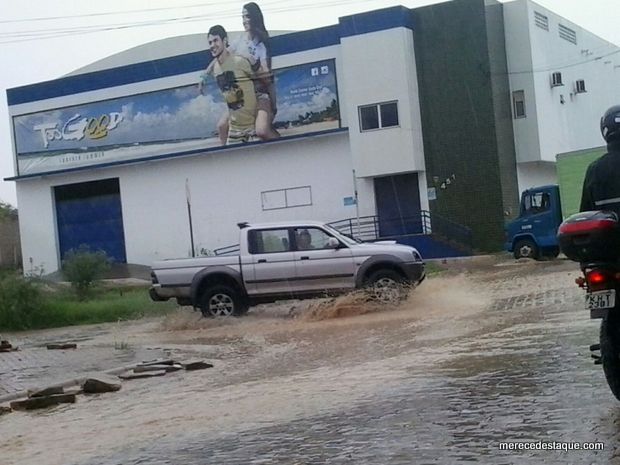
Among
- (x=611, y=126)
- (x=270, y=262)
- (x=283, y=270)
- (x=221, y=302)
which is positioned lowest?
(x=221, y=302)

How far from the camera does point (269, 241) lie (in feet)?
58.8

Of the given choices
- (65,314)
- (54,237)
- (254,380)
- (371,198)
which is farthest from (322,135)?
(254,380)

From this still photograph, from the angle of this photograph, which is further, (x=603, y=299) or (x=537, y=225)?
(x=537, y=225)

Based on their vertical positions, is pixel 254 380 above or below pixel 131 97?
below

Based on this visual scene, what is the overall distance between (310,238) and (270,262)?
2.80 ft

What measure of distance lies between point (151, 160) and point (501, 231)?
15.2 metres

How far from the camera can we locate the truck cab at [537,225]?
28281 millimetres

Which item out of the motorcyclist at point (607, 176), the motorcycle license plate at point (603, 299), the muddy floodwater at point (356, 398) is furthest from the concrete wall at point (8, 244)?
the motorcycle license plate at point (603, 299)

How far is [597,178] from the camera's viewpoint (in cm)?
664

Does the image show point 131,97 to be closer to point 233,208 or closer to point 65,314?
point 233,208

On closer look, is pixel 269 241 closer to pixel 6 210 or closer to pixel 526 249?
pixel 526 249

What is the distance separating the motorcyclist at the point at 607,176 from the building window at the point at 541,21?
3295cm

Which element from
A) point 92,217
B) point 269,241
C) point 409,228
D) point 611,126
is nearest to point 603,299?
point 611,126

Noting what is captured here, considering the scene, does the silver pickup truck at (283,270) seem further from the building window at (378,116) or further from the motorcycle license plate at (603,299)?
the building window at (378,116)
